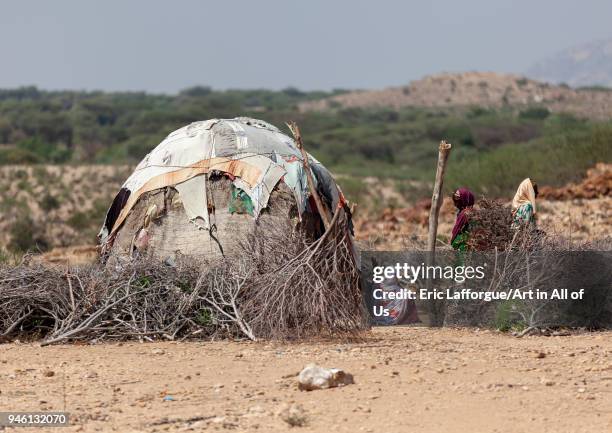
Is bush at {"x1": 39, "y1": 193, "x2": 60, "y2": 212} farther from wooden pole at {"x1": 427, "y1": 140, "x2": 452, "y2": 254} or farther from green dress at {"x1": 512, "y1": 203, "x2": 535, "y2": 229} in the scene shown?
green dress at {"x1": 512, "y1": 203, "x2": 535, "y2": 229}

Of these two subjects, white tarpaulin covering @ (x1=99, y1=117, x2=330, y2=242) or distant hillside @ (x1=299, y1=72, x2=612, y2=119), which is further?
distant hillside @ (x1=299, y1=72, x2=612, y2=119)

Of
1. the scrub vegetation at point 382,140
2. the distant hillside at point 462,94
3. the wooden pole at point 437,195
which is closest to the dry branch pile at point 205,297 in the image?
the wooden pole at point 437,195

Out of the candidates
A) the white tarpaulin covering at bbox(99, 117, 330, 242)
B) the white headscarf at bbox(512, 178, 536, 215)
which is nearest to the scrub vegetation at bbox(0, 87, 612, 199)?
the white headscarf at bbox(512, 178, 536, 215)

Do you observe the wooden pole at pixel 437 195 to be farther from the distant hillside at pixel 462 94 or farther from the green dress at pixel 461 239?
the distant hillside at pixel 462 94

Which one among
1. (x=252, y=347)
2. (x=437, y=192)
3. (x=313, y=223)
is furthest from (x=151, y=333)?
(x=437, y=192)

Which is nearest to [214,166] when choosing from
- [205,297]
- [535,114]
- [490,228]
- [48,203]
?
[205,297]

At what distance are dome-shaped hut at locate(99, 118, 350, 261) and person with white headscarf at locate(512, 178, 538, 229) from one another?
62.1 inches

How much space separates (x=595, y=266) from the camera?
9.38 meters

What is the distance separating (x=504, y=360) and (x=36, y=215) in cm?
2161

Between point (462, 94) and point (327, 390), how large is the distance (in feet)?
254

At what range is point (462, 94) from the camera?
82.2 m

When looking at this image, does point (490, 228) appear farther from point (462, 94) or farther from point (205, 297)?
point (462, 94)

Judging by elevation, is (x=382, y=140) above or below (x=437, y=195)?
above

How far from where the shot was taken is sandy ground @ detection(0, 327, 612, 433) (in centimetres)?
573
